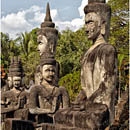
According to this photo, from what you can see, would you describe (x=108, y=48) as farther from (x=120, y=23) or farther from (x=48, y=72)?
(x=120, y=23)

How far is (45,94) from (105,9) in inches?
87.1

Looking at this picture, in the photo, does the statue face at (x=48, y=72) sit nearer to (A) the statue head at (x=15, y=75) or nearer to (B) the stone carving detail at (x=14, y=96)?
(B) the stone carving detail at (x=14, y=96)

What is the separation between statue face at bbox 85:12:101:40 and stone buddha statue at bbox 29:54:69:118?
132 cm

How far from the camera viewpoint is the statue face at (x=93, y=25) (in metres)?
4.88

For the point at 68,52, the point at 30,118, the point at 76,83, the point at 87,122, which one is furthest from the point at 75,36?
the point at 87,122

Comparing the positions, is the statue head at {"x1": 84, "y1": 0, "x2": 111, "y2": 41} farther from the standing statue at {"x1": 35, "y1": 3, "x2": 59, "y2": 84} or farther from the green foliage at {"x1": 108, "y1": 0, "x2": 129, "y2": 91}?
the green foliage at {"x1": 108, "y1": 0, "x2": 129, "y2": 91}

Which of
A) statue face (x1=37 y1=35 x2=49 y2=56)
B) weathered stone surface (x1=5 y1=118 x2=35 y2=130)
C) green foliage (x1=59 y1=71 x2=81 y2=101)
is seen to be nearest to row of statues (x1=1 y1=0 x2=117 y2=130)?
weathered stone surface (x1=5 y1=118 x2=35 y2=130)

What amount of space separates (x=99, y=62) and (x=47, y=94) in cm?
178

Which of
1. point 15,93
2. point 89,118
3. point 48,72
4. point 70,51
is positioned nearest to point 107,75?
point 89,118

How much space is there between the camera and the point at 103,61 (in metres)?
4.45

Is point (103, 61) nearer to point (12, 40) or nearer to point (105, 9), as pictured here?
point (105, 9)

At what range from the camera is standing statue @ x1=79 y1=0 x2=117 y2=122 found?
4379 millimetres

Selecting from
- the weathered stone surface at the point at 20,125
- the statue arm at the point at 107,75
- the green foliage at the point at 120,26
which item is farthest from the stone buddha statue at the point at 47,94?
the green foliage at the point at 120,26

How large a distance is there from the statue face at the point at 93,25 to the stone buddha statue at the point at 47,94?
1.32m
